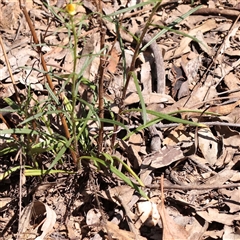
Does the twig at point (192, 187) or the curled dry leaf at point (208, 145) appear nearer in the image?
the twig at point (192, 187)

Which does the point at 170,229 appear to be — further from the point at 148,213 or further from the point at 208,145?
the point at 208,145

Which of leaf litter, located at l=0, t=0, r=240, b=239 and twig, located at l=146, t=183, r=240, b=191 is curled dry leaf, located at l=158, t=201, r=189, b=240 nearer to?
leaf litter, located at l=0, t=0, r=240, b=239

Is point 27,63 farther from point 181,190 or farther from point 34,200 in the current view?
point 181,190

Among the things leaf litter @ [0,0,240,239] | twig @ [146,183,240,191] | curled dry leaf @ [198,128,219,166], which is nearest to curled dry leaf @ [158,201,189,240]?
leaf litter @ [0,0,240,239]

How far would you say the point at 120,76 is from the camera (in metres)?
2.74

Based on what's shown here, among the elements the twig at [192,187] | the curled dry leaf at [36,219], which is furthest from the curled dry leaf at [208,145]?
the curled dry leaf at [36,219]

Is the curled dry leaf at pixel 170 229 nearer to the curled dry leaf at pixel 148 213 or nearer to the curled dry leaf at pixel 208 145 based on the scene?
the curled dry leaf at pixel 148 213

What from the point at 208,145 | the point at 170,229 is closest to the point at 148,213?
the point at 170,229

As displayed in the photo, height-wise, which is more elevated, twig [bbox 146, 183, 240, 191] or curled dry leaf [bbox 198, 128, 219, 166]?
curled dry leaf [bbox 198, 128, 219, 166]

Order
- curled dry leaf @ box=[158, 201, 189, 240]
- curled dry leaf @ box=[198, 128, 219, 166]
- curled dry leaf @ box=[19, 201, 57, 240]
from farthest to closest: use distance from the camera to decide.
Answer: curled dry leaf @ box=[198, 128, 219, 166] < curled dry leaf @ box=[19, 201, 57, 240] < curled dry leaf @ box=[158, 201, 189, 240]

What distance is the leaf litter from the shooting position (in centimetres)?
219

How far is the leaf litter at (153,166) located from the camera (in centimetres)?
219

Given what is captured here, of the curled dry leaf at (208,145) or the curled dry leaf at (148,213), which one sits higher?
the curled dry leaf at (208,145)

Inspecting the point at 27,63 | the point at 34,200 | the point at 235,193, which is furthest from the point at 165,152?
the point at 27,63
